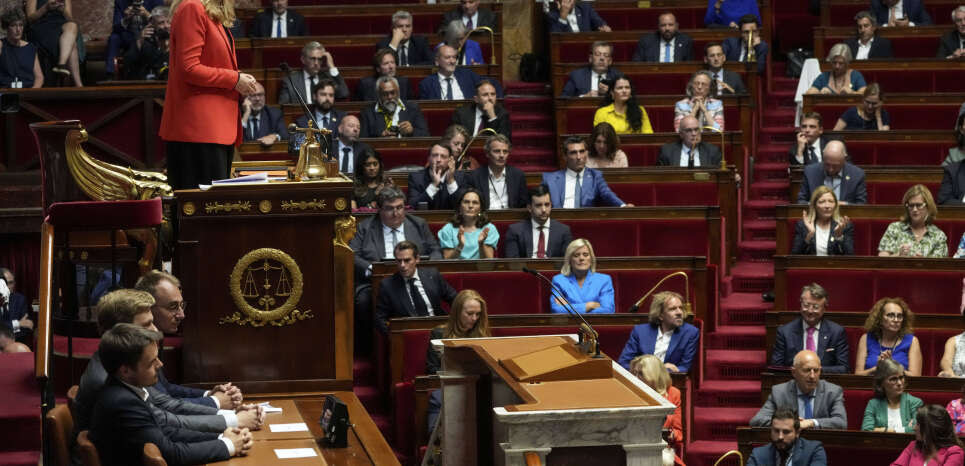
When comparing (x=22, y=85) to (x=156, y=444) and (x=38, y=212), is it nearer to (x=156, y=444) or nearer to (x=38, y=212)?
(x=38, y=212)

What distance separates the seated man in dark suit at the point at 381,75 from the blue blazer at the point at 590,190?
1.49 meters

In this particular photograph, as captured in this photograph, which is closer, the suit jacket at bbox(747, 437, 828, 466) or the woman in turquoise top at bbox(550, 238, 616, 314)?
the suit jacket at bbox(747, 437, 828, 466)

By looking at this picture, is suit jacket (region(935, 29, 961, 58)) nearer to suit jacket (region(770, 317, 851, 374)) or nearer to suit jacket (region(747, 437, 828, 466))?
suit jacket (region(770, 317, 851, 374))

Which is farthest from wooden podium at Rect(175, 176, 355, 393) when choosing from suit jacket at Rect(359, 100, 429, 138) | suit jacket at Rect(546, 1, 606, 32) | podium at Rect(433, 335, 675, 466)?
suit jacket at Rect(546, 1, 606, 32)

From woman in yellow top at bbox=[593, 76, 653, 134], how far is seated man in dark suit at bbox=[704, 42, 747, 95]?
0.64 meters

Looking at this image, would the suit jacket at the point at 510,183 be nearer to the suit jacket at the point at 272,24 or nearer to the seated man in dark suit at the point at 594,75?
the seated man in dark suit at the point at 594,75

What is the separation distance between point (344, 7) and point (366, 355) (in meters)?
3.71

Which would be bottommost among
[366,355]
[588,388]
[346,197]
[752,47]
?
[366,355]

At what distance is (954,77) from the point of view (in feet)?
28.1

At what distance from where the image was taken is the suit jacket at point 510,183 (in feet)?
23.5

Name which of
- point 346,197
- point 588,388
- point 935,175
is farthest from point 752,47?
point 588,388

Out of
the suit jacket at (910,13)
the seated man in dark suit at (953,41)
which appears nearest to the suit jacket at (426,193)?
the seated man in dark suit at (953,41)

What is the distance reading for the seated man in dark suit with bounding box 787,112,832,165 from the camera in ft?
25.2

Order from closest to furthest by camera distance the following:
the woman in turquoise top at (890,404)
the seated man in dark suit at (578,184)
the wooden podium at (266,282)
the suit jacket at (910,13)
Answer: the wooden podium at (266,282), the woman in turquoise top at (890,404), the seated man in dark suit at (578,184), the suit jacket at (910,13)
